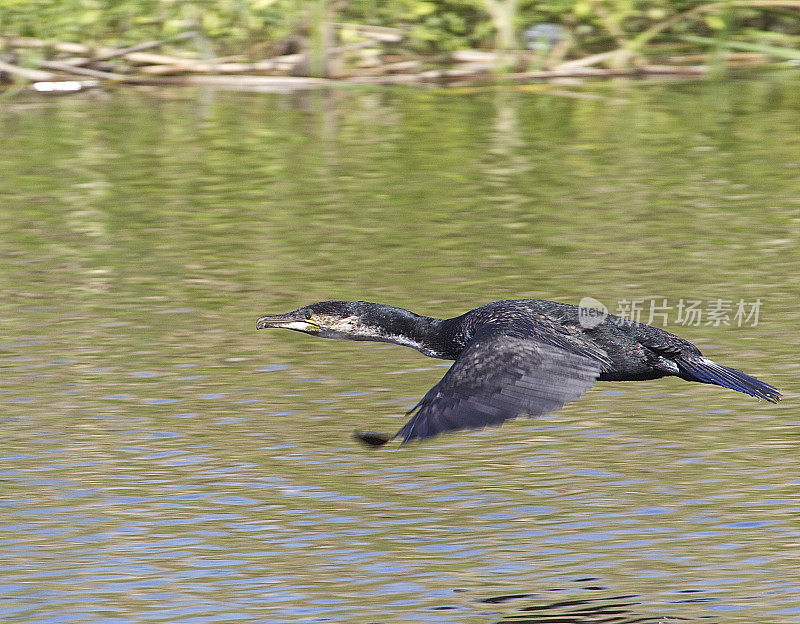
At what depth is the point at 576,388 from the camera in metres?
6.04

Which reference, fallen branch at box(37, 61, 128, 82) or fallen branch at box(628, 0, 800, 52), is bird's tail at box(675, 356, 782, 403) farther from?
fallen branch at box(37, 61, 128, 82)

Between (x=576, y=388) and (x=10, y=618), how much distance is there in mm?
2175

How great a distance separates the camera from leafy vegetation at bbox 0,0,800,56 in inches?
608

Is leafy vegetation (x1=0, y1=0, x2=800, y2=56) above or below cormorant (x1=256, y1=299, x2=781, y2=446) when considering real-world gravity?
above

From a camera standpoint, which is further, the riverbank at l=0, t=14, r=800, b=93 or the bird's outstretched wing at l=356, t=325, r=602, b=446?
the riverbank at l=0, t=14, r=800, b=93

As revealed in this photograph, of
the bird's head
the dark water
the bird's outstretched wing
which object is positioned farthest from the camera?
the bird's head

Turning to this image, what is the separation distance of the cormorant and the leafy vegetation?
8.39 metres

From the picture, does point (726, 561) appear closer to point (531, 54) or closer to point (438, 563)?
point (438, 563)

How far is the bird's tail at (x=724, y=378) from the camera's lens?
6.66m

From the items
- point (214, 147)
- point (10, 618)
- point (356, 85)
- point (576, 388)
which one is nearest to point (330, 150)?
point (214, 147)

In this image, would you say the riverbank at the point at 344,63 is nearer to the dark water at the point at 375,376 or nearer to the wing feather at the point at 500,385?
the dark water at the point at 375,376

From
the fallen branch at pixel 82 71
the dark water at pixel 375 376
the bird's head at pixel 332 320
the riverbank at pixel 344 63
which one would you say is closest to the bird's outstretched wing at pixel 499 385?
the dark water at pixel 375 376

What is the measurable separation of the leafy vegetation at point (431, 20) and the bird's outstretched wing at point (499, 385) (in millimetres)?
9513

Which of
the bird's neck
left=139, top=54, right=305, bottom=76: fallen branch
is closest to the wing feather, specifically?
the bird's neck
